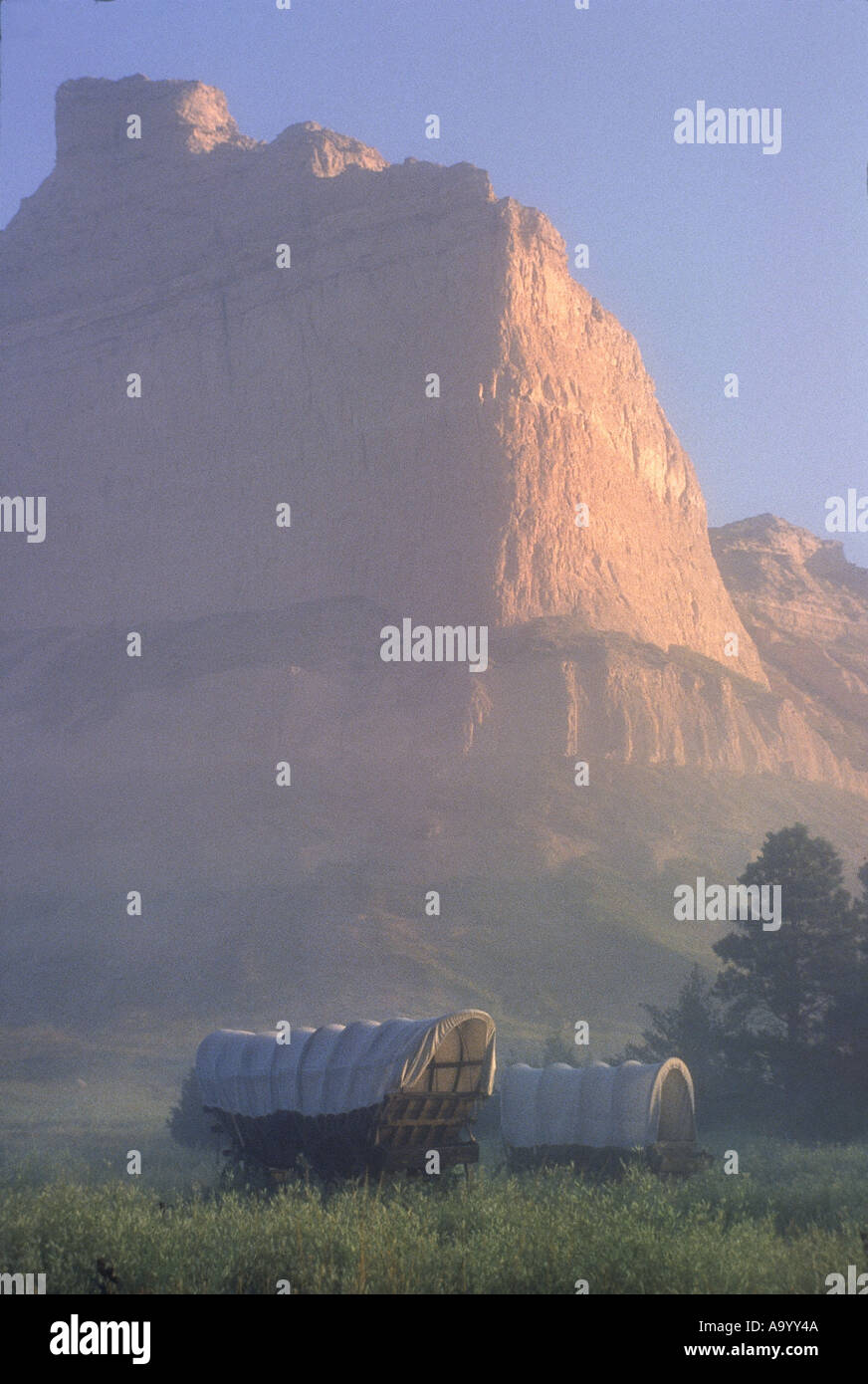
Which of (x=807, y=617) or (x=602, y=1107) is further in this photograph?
(x=807, y=617)

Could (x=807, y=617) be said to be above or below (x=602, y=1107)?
above

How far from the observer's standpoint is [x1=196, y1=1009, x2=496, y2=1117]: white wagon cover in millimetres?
19938

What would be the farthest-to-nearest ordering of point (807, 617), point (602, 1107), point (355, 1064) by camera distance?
1. point (807, 617)
2. point (602, 1107)
3. point (355, 1064)

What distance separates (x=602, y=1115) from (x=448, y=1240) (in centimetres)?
→ 854

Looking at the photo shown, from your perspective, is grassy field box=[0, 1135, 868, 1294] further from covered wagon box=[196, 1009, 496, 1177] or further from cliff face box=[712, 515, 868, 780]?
cliff face box=[712, 515, 868, 780]

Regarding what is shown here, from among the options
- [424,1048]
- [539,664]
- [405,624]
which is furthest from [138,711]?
[424,1048]

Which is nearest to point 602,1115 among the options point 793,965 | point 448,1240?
point 448,1240

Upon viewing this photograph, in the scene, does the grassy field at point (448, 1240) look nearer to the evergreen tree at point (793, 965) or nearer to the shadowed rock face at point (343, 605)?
the evergreen tree at point (793, 965)

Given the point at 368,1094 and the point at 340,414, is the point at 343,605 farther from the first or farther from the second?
the point at 368,1094

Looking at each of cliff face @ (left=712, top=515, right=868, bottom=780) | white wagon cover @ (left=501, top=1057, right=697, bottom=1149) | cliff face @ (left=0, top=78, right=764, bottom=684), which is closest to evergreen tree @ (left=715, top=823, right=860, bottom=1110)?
white wagon cover @ (left=501, top=1057, right=697, bottom=1149)

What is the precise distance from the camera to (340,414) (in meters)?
110

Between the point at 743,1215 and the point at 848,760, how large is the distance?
10380 centimetres

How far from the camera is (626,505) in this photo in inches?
4365
